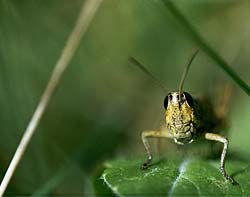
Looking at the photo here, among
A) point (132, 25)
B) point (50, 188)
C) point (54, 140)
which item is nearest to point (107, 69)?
point (132, 25)

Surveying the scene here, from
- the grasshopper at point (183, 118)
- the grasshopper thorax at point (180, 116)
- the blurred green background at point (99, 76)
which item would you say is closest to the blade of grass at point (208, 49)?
the grasshopper at point (183, 118)

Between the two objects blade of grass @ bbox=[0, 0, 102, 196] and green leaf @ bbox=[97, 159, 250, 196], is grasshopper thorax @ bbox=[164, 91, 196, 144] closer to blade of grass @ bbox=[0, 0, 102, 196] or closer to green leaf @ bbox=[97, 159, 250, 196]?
green leaf @ bbox=[97, 159, 250, 196]

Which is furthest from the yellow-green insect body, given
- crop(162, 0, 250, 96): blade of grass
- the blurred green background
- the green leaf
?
the blurred green background

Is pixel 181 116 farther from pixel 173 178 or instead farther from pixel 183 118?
pixel 173 178

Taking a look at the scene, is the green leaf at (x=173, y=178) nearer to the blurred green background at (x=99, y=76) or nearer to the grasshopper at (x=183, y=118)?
the grasshopper at (x=183, y=118)

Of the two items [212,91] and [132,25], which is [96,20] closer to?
[132,25]
